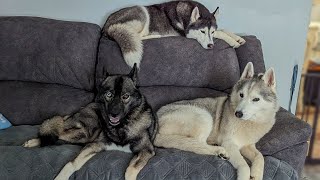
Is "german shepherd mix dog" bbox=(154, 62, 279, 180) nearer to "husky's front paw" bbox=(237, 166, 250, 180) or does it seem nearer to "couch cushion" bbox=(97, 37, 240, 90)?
"husky's front paw" bbox=(237, 166, 250, 180)

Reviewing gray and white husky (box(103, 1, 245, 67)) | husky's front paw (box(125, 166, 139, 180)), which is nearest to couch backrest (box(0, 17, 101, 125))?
gray and white husky (box(103, 1, 245, 67))

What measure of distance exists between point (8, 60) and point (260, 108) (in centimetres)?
173

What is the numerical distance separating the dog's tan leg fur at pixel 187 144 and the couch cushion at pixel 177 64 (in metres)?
0.53

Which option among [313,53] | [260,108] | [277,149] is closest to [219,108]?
[260,108]

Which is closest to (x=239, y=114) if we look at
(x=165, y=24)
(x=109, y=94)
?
(x=109, y=94)

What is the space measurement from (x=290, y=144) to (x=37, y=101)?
1.68 metres

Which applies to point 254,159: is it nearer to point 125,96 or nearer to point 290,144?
point 290,144

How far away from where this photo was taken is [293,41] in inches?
113

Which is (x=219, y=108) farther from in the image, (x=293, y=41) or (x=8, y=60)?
(x=8, y=60)

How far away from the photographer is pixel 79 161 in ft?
5.93

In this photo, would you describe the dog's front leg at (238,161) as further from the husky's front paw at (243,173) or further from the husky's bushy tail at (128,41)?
the husky's bushy tail at (128,41)

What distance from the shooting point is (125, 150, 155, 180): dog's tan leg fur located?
1.72 m

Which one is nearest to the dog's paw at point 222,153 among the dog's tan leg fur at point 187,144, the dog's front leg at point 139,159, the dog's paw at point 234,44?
the dog's tan leg fur at point 187,144

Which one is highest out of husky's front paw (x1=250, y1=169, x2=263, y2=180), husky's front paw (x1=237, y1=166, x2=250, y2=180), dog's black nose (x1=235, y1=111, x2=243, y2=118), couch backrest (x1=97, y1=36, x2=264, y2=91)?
couch backrest (x1=97, y1=36, x2=264, y2=91)
